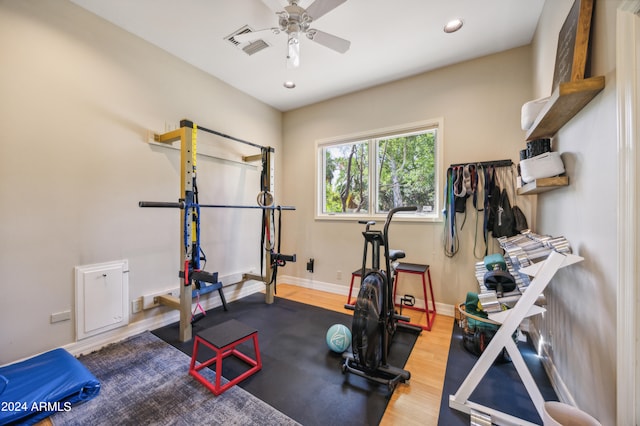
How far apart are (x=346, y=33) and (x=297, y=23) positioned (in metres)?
0.80

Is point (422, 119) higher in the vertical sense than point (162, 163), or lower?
higher

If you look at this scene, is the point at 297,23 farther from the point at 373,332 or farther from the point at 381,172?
the point at 373,332

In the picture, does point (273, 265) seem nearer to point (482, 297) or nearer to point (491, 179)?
point (482, 297)

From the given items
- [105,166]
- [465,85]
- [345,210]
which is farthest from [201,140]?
[465,85]

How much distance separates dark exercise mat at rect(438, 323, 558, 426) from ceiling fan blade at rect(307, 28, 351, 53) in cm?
292

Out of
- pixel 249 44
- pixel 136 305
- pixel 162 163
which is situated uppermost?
pixel 249 44

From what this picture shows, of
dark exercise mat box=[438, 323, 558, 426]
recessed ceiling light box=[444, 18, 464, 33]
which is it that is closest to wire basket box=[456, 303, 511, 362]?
dark exercise mat box=[438, 323, 558, 426]

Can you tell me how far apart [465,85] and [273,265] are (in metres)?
3.45

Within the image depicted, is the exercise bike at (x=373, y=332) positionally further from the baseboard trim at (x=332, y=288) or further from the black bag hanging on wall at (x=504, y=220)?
the black bag hanging on wall at (x=504, y=220)

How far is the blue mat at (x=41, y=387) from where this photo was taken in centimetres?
152

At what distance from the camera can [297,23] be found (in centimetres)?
209

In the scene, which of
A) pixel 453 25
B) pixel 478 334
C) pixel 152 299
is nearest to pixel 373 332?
pixel 478 334

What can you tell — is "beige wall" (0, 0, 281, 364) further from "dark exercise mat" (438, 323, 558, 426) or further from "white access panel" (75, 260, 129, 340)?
"dark exercise mat" (438, 323, 558, 426)

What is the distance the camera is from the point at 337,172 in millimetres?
4301
